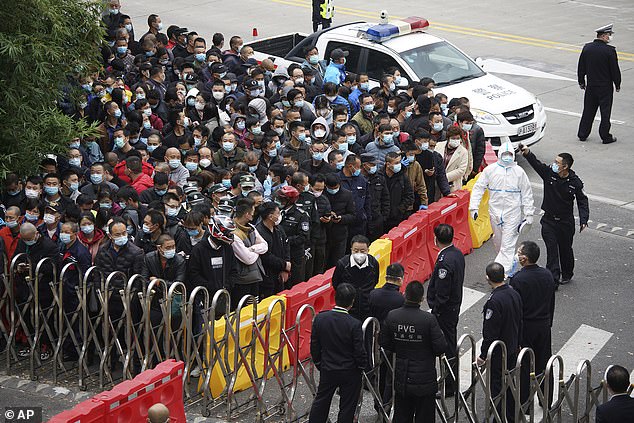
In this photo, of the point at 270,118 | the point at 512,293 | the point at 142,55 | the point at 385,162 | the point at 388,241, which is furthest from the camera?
the point at 142,55

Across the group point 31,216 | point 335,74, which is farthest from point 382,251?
point 335,74

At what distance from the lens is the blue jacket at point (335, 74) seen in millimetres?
17781

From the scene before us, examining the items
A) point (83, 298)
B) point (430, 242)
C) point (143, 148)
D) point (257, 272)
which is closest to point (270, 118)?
point (143, 148)

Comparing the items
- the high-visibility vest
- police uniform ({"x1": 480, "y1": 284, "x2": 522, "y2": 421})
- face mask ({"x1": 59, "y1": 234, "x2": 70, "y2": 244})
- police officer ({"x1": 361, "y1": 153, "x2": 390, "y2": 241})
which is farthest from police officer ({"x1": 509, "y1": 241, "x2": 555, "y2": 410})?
the high-visibility vest

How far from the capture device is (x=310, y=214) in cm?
1230

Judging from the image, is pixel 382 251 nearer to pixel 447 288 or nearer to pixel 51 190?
pixel 447 288

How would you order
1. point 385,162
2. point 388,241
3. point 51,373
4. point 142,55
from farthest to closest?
1. point 142,55
2. point 385,162
3. point 388,241
4. point 51,373

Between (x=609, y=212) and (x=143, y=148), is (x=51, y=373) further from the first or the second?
(x=609, y=212)

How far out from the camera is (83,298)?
1064 cm

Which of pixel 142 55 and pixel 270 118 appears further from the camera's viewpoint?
pixel 142 55

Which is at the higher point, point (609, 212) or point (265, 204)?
point (265, 204)

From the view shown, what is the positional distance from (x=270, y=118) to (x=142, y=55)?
11.6 feet

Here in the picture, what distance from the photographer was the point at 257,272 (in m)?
11.4

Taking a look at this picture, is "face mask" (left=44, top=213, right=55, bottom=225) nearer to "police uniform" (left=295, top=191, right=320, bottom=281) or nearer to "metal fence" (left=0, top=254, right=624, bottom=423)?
"metal fence" (left=0, top=254, right=624, bottom=423)
